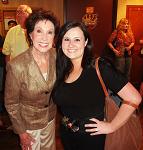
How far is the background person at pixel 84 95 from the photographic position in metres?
1.69

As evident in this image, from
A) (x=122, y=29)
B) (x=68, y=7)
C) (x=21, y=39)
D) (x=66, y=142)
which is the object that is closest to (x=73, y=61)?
(x=66, y=142)

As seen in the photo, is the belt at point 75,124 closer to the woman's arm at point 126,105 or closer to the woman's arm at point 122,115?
the woman's arm at point 122,115

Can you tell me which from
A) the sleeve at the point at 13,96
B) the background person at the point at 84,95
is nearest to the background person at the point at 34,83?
the sleeve at the point at 13,96

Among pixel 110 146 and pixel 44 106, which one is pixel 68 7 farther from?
pixel 110 146

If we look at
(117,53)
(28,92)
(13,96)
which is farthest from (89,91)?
(117,53)

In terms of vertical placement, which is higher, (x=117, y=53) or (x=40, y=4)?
(x=40, y=4)

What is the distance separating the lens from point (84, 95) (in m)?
1.74

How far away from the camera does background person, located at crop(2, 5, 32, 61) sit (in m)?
3.98

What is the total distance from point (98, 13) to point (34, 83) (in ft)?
16.8

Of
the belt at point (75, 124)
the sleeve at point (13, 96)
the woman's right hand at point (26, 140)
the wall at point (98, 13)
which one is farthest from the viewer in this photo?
the wall at point (98, 13)

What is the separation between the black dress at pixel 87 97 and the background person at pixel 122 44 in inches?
149

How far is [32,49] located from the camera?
7.08 feet

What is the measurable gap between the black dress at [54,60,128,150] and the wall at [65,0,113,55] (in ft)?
16.6

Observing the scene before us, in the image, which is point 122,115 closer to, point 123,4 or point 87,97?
point 87,97
